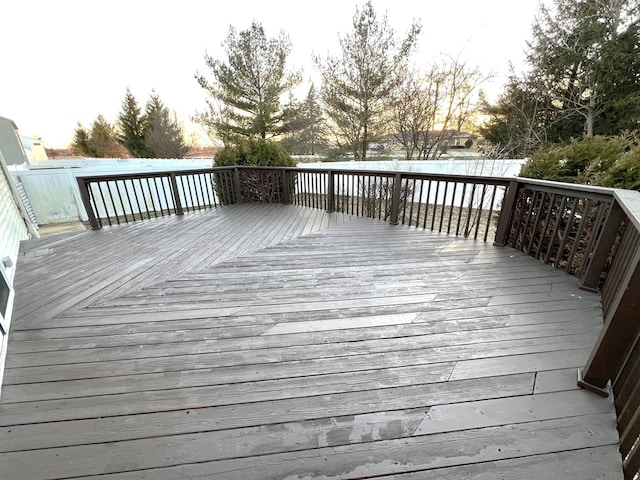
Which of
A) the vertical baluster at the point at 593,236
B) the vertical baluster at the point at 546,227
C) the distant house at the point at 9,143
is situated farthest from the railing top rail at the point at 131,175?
the vertical baluster at the point at 593,236

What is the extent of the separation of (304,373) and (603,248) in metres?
A: 2.58

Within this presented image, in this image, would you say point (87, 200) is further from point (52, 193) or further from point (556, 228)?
point (556, 228)

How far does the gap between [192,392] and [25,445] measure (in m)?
0.65

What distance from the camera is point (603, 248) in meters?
2.17

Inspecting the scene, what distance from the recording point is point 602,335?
129cm

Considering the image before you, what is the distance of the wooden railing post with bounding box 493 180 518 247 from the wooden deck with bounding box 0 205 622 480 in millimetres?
519

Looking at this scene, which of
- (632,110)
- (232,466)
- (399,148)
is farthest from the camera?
(399,148)

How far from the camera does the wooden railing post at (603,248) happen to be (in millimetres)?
2043

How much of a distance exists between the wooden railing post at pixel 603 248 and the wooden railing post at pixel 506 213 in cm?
104

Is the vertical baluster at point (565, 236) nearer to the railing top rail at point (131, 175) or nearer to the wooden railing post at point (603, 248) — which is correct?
the wooden railing post at point (603, 248)

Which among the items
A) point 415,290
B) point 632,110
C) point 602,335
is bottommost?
point 415,290

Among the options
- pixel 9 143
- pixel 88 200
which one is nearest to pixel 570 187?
pixel 88 200

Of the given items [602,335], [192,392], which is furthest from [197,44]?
[602,335]

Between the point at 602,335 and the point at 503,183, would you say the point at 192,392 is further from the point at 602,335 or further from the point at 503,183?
the point at 503,183
